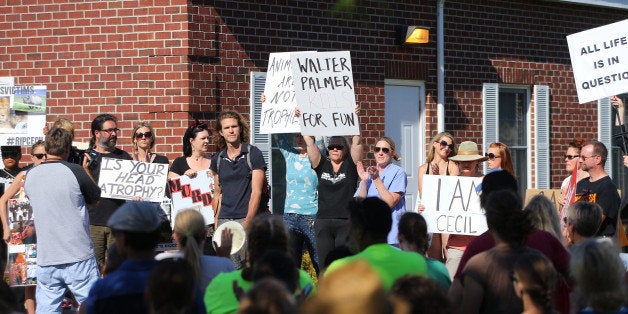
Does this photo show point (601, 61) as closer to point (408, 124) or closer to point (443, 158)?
point (443, 158)

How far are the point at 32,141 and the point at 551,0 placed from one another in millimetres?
8669

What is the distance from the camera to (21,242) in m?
9.71

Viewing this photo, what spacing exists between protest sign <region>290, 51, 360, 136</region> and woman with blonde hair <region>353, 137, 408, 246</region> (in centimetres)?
62

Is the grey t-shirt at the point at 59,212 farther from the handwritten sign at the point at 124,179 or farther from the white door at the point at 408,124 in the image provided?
the white door at the point at 408,124

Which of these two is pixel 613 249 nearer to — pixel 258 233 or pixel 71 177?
pixel 258 233

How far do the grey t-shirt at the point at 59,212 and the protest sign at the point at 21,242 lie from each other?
1.08 metres

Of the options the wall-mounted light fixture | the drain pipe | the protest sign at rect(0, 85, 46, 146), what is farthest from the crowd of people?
the drain pipe

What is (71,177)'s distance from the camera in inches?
337

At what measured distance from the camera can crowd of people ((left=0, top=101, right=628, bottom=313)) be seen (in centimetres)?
443

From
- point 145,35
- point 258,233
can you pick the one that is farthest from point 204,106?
point 258,233

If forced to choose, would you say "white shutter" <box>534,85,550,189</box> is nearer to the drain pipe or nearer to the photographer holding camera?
the drain pipe

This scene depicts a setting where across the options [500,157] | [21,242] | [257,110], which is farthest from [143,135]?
[500,157]

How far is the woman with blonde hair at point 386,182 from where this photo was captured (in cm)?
1020

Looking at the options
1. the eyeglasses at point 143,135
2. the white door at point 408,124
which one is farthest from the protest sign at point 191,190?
the white door at point 408,124
